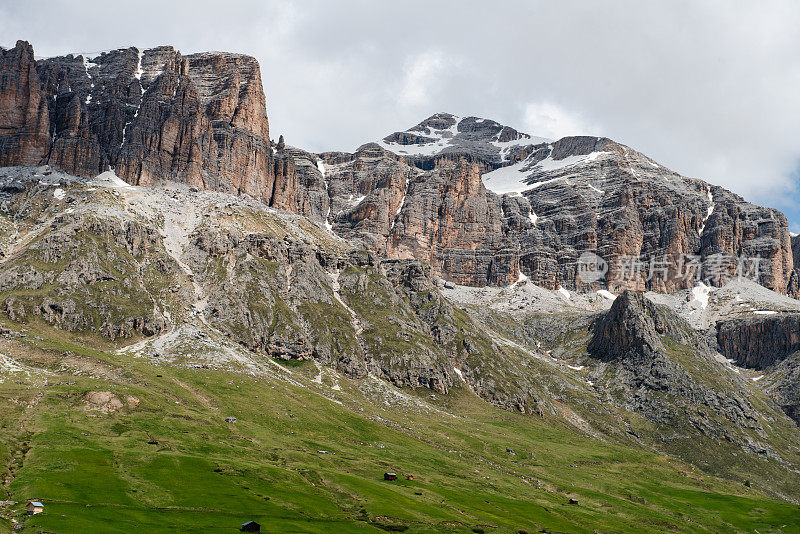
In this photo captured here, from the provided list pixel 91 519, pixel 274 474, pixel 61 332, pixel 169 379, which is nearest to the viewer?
pixel 91 519

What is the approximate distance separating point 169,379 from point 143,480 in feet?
311

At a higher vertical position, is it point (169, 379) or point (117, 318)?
point (117, 318)

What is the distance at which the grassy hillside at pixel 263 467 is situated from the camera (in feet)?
226

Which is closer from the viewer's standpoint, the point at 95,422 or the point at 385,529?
the point at 385,529

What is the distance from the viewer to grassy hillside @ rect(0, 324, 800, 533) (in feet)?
226

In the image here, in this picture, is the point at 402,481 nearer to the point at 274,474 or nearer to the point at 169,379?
the point at 274,474

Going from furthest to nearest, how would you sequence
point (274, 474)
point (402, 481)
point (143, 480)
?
1. point (402, 481)
2. point (274, 474)
3. point (143, 480)

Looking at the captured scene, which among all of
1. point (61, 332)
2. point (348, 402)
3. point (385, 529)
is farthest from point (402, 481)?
point (61, 332)

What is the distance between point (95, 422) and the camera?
111 m

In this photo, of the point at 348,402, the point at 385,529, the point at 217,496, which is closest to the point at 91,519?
the point at 217,496

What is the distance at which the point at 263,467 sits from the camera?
96.1 metres

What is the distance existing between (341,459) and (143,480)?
168ft

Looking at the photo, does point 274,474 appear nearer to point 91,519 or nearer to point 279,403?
point 91,519

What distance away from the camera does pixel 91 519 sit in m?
56.7
